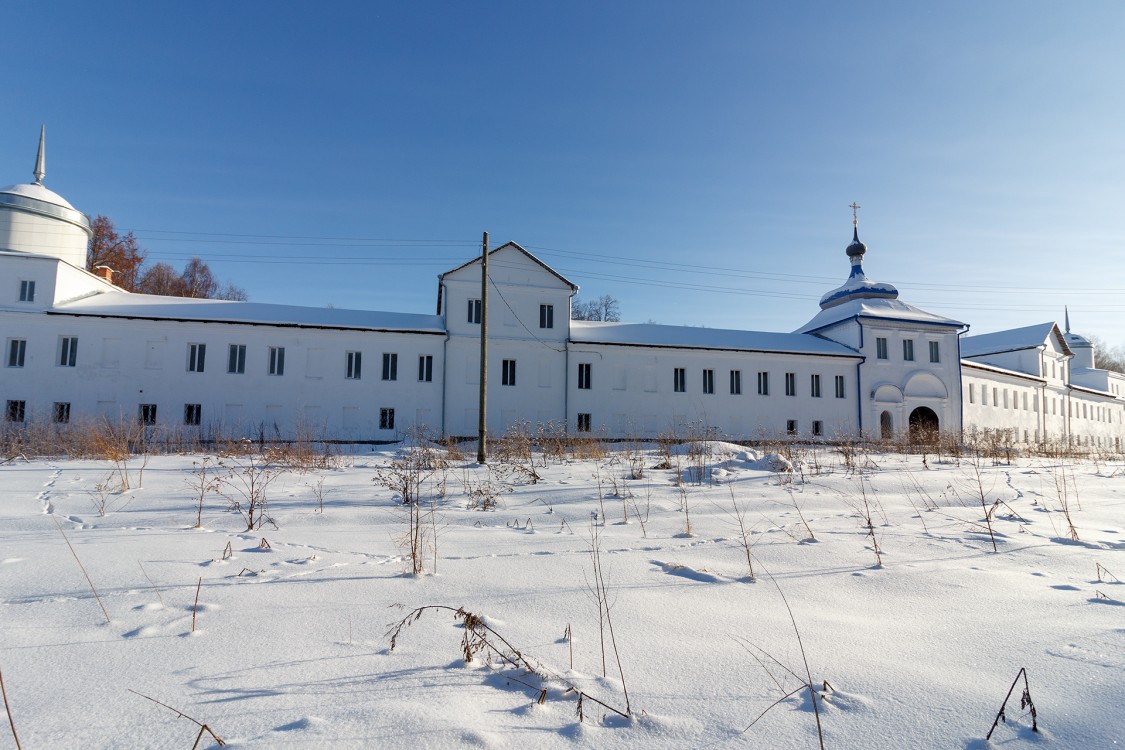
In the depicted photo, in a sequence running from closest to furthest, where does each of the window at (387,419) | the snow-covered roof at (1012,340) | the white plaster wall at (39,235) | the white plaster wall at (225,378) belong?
the white plaster wall at (225,378), the window at (387,419), the white plaster wall at (39,235), the snow-covered roof at (1012,340)

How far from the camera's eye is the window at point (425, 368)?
1045 inches

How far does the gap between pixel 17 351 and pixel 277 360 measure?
926 centimetres

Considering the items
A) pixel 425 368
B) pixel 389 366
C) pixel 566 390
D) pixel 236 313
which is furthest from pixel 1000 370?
pixel 236 313

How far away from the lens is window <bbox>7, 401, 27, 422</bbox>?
22266 millimetres

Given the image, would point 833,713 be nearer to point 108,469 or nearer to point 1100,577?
point 1100,577

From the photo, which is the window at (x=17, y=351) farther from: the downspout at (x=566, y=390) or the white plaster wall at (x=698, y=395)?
the white plaster wall at (x=698, y=395)

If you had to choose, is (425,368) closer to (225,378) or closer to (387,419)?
(387,419)

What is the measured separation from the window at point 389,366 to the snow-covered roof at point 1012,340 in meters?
45.0

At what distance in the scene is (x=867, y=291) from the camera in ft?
118

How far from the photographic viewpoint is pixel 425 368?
1047 inches

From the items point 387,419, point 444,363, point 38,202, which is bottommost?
point 387,419

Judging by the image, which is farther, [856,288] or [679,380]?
[856,288]

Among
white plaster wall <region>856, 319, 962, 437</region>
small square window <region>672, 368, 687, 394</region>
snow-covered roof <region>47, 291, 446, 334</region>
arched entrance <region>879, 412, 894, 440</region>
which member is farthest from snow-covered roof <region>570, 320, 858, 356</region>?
snow-covered roof <region>47, 291, 446, 334</region>

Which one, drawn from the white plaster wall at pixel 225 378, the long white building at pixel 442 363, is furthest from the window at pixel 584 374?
the white plaster wall at pixel 225 378
